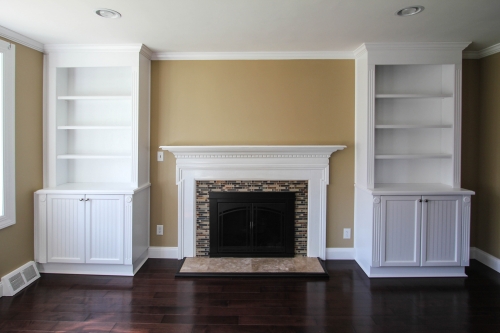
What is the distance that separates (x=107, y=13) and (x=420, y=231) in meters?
3.38

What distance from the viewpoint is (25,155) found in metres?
2.96

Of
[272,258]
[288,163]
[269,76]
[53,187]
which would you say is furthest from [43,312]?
[269,76]

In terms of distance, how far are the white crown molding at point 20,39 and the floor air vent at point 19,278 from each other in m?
2.08

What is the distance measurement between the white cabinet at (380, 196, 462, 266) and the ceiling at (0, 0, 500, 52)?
5.08 feet

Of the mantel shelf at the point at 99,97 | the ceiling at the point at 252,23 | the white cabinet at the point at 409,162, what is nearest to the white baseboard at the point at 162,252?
the mantel shelf at the point at 99,97

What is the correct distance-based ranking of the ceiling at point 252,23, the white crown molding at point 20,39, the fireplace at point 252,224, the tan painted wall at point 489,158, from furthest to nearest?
the fireplace at point 252,224
the tan painted wall at point 489,158
the white crown molding at point 20,39
the ceiling at point 252,23

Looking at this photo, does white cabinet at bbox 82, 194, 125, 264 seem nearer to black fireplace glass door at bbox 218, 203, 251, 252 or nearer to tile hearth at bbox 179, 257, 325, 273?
tile hearth at bbox 179, 257, 325, 273

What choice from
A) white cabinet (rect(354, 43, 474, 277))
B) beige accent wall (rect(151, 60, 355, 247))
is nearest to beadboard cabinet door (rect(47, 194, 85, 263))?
beige accent wall (rect(151, 60, 355, 247))

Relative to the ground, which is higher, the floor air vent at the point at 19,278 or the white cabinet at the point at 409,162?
the white cabinet at the point at 409,162

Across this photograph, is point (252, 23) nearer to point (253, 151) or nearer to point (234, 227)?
point (253, 151)

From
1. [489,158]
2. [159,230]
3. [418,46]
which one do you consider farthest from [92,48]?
[489,158]

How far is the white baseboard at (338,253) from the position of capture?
11.5 ft

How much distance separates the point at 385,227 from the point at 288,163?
1.17 meters

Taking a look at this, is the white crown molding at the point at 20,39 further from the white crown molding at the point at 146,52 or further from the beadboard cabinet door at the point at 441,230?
the beadboard cabinet door at the point at 441,230
